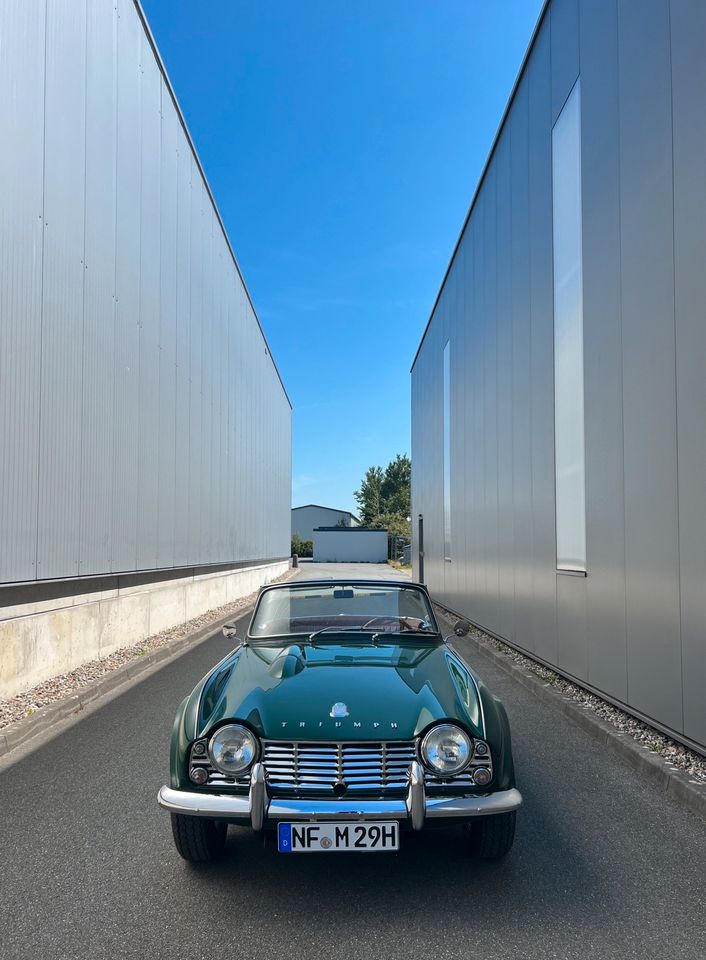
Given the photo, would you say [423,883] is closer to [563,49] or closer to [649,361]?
[649,361]

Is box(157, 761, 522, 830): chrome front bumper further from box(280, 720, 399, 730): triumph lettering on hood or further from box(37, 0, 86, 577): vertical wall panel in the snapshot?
box(37, 0, 86, 577): vertical wall panel

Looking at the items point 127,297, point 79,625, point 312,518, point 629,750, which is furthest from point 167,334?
point 312,518

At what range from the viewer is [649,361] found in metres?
6.05

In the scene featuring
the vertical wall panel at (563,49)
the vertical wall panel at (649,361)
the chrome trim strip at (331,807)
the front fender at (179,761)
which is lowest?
the chrome trim strip at (331,807)

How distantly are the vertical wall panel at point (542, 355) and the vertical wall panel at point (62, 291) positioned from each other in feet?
19.3

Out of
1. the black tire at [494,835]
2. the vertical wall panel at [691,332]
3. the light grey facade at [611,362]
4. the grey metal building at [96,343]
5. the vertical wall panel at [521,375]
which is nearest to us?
→ the black tire at [494,835]

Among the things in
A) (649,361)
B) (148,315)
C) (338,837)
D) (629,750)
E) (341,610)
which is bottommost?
(629,750)

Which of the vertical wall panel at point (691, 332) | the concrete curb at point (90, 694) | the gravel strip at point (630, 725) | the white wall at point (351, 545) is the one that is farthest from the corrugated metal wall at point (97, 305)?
the white wall at point (351, 545)

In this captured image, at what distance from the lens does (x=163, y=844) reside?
3.74 meters

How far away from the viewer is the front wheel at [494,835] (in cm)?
336

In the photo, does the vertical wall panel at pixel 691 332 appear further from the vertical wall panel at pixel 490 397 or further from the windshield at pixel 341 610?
the vertical wall panel at pixel 490 397

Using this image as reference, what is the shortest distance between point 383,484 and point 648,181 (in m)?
94.1

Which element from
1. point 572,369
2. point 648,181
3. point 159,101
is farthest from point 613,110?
point 159,101

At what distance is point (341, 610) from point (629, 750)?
2.40 m
